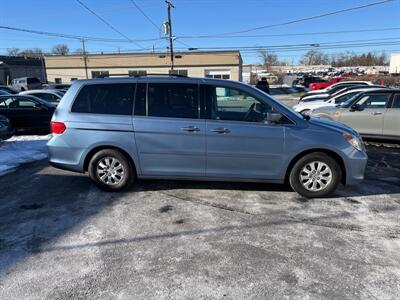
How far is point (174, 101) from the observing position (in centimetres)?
529

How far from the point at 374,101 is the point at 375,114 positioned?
444mm

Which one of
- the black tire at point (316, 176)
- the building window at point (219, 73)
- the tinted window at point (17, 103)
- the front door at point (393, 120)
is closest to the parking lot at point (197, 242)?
the black tire at point (316, 176)

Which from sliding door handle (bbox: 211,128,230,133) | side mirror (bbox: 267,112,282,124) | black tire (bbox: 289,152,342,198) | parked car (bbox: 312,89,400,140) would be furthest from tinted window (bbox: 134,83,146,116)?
parked car (bbox: 312,89,400,140)

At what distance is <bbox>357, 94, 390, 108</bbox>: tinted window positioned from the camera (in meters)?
9.45

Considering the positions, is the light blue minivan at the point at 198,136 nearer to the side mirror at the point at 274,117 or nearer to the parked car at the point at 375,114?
the side mirror at the point at 274,117

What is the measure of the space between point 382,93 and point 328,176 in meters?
5.68

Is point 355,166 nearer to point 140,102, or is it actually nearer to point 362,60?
point 140,102

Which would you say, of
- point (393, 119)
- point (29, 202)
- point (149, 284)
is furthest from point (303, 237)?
point (393, 119)

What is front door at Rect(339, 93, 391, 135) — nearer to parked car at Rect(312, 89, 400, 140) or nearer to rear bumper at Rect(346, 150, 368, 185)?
parked car at Rect(312, 89, 400, 140)

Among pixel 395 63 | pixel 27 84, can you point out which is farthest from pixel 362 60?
pixel 27 84

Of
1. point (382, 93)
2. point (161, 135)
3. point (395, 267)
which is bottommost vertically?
point (395, 267)

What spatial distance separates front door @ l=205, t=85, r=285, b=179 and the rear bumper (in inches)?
40.1

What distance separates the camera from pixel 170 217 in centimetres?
465

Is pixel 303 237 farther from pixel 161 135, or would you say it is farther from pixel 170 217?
pixel 161 135
